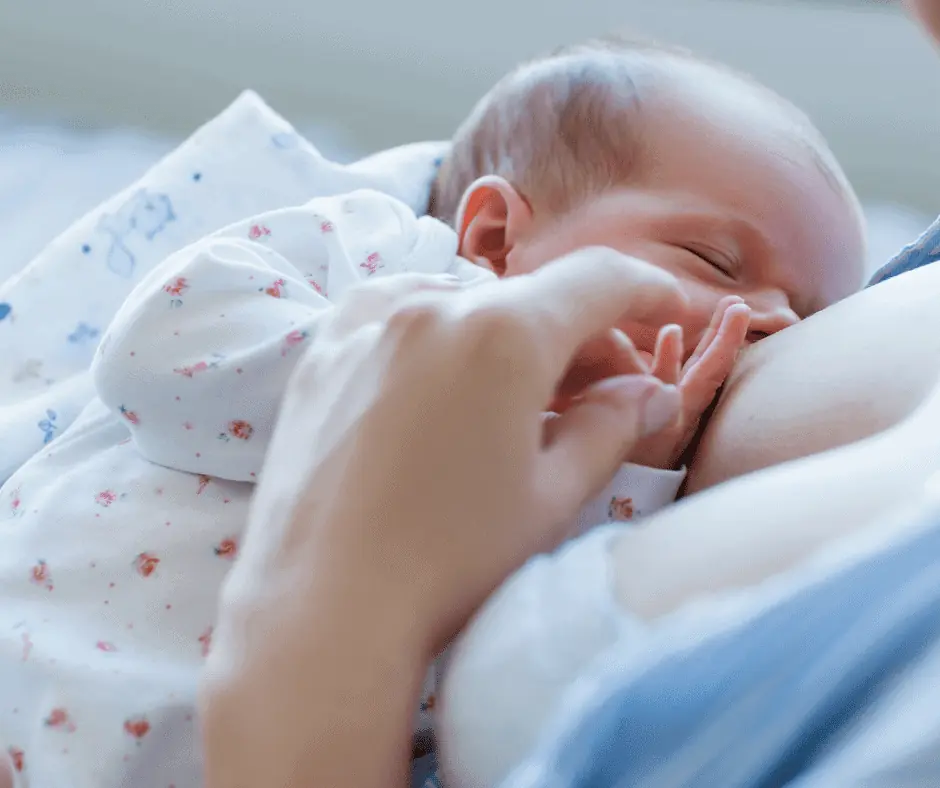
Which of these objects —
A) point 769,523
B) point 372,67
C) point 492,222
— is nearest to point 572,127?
point 492,222

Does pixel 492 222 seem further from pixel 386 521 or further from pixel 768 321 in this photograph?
pixel 386 521

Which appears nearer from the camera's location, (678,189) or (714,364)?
(714,364)

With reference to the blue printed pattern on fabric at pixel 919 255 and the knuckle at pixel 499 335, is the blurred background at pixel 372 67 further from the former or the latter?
the knuckle at pixel 499 335

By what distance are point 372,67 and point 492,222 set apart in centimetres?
78

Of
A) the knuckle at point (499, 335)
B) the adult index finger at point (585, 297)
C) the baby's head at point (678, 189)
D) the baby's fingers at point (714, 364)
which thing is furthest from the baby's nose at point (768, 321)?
the knuckle at point (499, 335)

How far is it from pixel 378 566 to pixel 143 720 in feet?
0.82

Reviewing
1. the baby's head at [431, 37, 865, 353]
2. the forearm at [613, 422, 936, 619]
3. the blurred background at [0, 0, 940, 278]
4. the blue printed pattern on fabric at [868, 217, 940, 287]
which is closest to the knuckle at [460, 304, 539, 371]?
the forearm at [613, 422, 936, 619]

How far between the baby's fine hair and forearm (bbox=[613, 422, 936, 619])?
0.50 meters

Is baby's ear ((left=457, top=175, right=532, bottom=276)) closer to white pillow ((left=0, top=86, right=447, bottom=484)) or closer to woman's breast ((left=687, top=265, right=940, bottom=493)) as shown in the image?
white pillow ((left=0, top=86, right=447, bottom=484))

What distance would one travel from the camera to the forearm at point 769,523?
1.05 feet

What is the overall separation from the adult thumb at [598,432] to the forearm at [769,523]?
94 mm

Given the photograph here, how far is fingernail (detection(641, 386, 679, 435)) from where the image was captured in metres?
0.50

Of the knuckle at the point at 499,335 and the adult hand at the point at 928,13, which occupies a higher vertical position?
the adult hand at the point at 928,13

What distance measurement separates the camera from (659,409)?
1.66 feet
